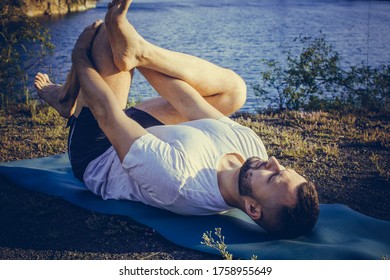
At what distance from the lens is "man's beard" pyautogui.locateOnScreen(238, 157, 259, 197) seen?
2209 mm

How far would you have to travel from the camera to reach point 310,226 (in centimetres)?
229

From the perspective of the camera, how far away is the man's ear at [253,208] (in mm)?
2209

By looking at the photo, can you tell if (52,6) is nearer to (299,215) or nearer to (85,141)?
(85,141)

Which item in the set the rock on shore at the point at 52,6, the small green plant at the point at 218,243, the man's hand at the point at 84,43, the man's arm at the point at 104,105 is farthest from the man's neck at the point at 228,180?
the rock on shore at the point at 52,6

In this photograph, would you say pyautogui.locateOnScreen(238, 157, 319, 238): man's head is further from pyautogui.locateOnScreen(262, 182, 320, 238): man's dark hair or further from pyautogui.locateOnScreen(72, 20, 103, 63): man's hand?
pyautogui.locateOnScreen(72, 20, 103, 63): man's hand

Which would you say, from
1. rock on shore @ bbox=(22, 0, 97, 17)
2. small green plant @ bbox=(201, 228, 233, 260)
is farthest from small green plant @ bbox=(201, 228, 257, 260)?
rock on shore @ bbox=(22, 0, 97, 17)

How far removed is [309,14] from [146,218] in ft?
51.5

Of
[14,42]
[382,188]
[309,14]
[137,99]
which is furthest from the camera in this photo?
[309,14]

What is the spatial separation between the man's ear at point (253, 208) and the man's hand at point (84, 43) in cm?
119

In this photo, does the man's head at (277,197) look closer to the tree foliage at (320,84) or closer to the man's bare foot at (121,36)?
the man's bare foot at (121,36)

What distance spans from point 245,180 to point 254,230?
1.03ft

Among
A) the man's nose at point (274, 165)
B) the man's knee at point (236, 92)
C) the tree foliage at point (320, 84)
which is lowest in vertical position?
the tree foliage at point (320, 84)
